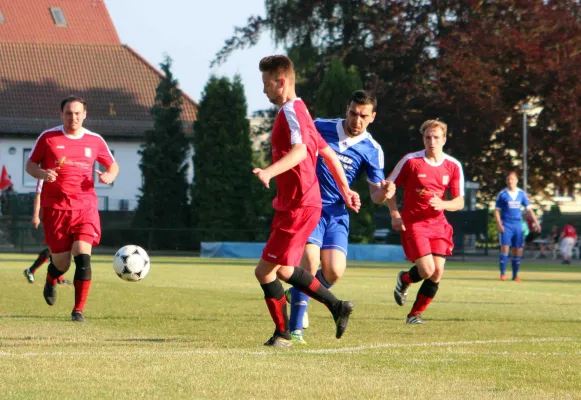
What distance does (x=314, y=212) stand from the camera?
27.7ft

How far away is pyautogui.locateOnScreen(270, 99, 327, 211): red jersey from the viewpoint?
27.2ft

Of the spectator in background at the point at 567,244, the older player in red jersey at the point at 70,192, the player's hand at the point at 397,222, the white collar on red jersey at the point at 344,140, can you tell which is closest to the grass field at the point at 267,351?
the older player in red jersey at the point at 70,192

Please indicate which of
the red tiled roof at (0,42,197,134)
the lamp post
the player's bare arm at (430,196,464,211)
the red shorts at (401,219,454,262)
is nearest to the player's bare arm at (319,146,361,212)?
the player's bare arm at (430,196,464,211)

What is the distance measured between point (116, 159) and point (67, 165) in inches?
1721

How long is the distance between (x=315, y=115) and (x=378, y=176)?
103ft

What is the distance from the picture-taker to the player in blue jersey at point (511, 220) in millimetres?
23406

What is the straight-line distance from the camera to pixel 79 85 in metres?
57.5

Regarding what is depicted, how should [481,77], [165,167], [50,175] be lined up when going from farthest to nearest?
[165,167] < [481,77] < [50,175]

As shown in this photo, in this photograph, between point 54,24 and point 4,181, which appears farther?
point 54,24

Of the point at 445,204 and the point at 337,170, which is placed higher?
the point at 337,170

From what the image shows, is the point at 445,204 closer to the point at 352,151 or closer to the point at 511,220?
the point at 352,151

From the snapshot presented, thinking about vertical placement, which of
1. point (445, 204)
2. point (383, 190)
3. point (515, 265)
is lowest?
point (515, 265)

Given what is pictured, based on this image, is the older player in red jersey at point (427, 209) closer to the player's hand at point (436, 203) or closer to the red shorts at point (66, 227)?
the player's hand at point (436, 203)

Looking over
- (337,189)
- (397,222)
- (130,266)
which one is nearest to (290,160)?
(337,189)
